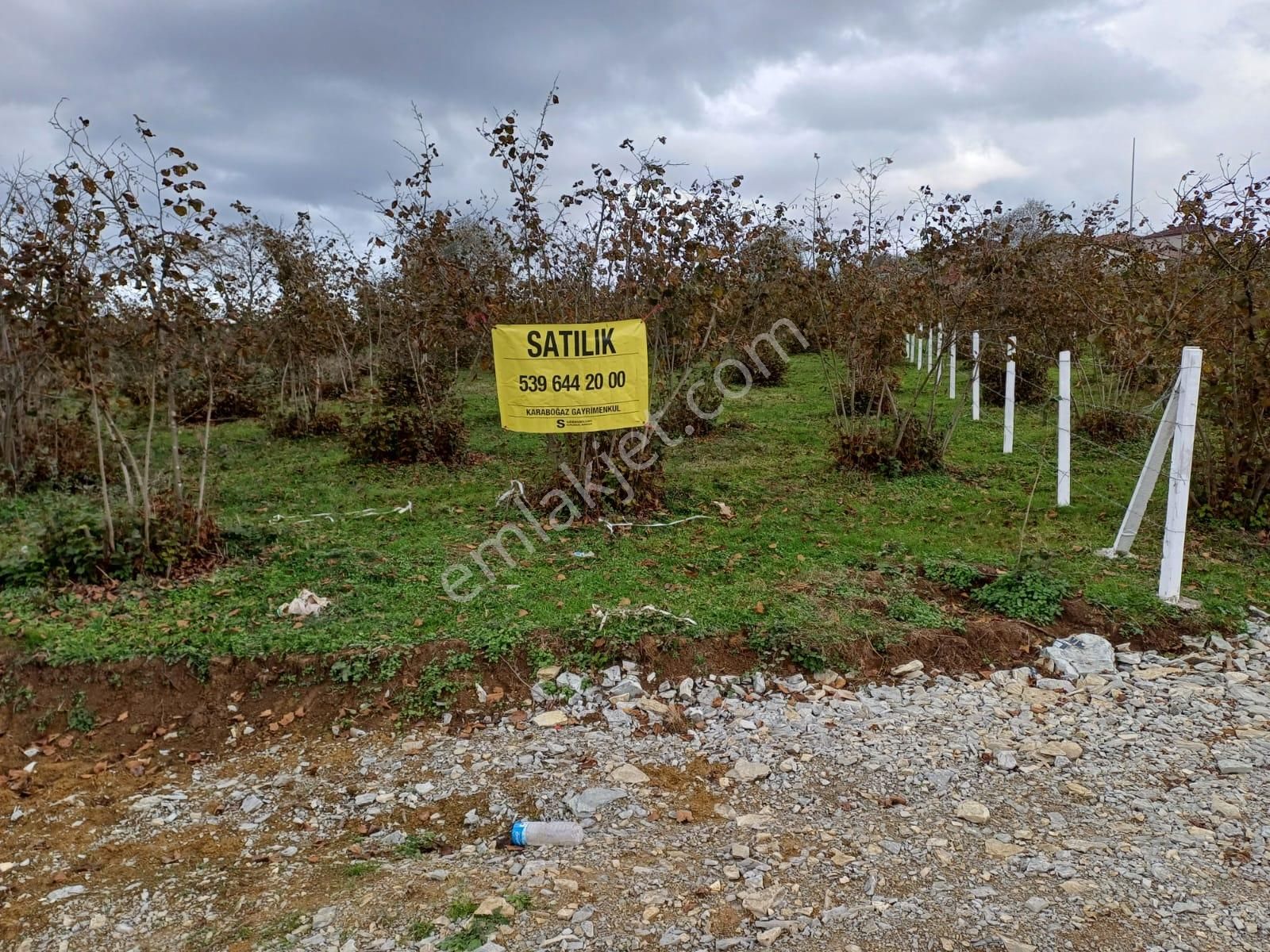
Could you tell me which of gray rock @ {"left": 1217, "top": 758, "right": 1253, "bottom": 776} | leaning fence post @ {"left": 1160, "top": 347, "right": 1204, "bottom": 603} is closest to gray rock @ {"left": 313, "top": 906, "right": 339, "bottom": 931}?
gray rock @ {"left": 1217, "top": 758, "right": 1253, "bottom": 776}

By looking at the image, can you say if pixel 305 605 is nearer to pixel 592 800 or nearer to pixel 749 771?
pixel 592 800

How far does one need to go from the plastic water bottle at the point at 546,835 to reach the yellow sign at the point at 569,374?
343 cm

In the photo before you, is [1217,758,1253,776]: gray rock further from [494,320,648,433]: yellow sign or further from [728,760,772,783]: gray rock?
[494,320,648,433]: yellow sign

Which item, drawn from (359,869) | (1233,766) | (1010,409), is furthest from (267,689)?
(1010,409)


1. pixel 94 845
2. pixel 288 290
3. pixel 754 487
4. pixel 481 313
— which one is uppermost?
pixel 288 290

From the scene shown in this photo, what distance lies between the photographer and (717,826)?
309cm

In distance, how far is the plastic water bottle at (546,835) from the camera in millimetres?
3049

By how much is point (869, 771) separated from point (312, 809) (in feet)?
7.87

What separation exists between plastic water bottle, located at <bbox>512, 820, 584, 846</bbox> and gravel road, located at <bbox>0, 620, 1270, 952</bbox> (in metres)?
0.06

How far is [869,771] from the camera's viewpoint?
3396 mm

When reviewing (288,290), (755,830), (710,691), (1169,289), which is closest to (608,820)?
(755,830)

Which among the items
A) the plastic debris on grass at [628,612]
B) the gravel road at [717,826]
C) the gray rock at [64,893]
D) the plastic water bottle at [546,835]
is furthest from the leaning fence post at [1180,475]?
the gray rock at [64,893]

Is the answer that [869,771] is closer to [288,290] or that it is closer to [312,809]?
[312,809]

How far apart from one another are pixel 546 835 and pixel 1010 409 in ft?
24.5
